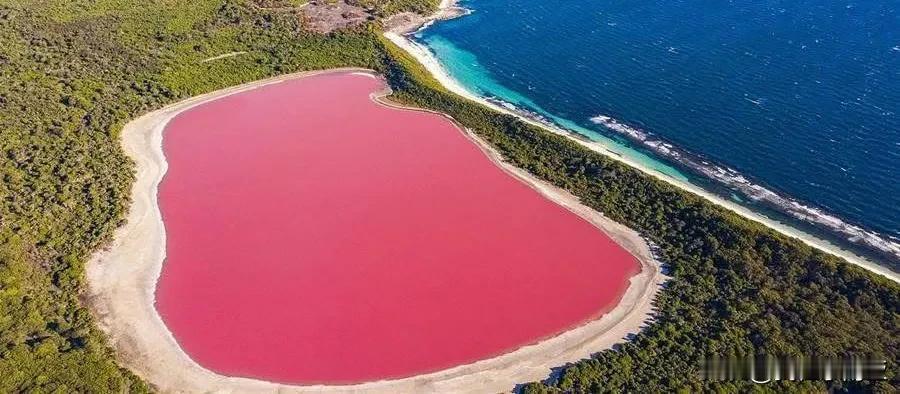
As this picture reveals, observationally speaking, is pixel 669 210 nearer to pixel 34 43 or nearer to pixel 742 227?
pixel 742 227

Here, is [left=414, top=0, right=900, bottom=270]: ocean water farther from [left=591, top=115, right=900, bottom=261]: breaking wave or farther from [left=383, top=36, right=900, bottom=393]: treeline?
[left=383, top=36, right=900, bottom=393]: treeline

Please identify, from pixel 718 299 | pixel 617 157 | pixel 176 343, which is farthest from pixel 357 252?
pixel 617 157

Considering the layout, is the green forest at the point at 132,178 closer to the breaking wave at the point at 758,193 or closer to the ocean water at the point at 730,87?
the breaking wave at the point at 758,193

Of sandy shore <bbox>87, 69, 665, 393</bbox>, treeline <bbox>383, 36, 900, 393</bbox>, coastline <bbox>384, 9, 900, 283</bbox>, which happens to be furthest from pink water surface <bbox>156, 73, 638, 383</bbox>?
coastline <bbox>384, 9, 900, 283</bbox>

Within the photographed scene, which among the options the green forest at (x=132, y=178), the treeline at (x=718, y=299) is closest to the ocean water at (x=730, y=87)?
the treeline at (x=718, y=299)

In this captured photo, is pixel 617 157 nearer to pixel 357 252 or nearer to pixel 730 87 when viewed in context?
pixel 730 87

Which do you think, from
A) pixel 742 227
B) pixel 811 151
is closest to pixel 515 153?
pixel 742 227
